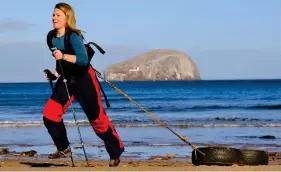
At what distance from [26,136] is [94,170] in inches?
439

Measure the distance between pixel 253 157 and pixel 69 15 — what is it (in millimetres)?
2738

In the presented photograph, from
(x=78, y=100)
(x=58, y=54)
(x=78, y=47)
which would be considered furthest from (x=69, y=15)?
(x=78, y=100)

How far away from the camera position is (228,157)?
7965mm

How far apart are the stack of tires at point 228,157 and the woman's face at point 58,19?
88.5 inches

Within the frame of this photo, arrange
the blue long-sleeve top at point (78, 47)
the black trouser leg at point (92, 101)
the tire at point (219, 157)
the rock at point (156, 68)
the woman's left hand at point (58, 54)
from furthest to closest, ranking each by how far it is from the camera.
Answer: the rock at point (156, 68), the tire at point (219, 157), the black trouser leg at point (92, 101), the blue long-sleeve top at point (78, 47), the woman's left hand at point (58, 54)

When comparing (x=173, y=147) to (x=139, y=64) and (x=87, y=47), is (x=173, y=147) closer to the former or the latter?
(x=87, y=47)

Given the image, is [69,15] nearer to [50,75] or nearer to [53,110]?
[50,75]

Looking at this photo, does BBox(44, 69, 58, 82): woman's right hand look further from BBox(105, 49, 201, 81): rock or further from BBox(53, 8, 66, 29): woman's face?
BBox(105, 49, 201, 81): rock

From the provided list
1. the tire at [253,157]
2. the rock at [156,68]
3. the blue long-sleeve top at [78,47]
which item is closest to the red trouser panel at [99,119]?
the blue long-sleeve top at [78,47]

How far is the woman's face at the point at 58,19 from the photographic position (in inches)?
271

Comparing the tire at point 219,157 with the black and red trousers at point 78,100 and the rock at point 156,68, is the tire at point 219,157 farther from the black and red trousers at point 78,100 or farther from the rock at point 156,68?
the rock at point 156,68

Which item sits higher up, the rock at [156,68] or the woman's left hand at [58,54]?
the woman's left hand at [58,54]

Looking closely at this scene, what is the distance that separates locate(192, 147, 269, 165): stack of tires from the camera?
7945 mm

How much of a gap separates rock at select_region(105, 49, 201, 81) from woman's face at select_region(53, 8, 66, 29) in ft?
529
